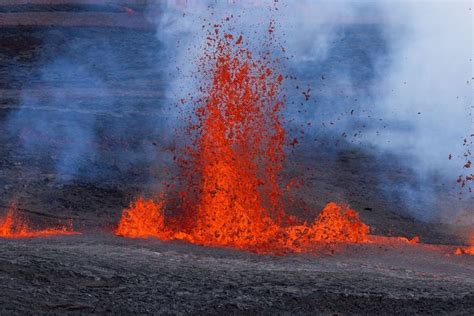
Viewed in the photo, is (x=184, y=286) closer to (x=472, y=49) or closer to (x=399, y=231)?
(x=399, y=231)

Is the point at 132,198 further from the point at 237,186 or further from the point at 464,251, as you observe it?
the point at 464,251

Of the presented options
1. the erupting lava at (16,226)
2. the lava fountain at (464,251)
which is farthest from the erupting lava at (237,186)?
the lava fountain at (464,251)

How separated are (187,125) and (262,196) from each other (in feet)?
11.1

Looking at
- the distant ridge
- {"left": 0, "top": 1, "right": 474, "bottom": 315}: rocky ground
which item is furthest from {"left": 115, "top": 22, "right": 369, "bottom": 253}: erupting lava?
the distant ridge

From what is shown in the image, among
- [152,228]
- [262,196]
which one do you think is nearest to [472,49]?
[262,196]

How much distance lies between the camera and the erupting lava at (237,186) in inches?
346

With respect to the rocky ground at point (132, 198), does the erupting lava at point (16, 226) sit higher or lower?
lower

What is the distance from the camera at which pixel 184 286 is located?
6035 mm

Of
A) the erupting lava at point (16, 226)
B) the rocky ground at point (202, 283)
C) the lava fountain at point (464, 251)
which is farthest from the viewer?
the erupting lava at point (16, 226)

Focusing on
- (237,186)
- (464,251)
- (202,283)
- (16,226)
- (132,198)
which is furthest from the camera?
(132,198)

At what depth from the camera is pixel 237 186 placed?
10.2m

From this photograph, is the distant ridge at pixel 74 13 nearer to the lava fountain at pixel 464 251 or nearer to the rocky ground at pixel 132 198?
the rocky ground at pixel 132 198

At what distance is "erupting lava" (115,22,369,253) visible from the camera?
346 inches

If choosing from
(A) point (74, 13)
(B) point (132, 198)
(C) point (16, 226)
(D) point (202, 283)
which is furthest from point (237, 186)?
(A) point (74, 13)
